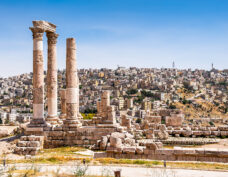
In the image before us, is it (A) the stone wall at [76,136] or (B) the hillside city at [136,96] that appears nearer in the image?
(A) the stone wall at [76,136]

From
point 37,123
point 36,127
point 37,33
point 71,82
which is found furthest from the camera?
point 71,82

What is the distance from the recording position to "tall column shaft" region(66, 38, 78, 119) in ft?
68.8

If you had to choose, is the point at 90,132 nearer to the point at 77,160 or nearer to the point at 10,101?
the point at 77,160

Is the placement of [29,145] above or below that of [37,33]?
below

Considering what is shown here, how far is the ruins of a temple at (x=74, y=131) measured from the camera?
15.4 m

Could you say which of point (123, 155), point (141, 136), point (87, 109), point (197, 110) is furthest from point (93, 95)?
point (123, 155)

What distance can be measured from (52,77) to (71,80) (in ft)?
8.24

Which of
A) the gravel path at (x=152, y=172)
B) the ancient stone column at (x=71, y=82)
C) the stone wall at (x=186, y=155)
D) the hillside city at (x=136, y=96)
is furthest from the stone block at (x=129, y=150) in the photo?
the hillside city at (x=136, y=96)

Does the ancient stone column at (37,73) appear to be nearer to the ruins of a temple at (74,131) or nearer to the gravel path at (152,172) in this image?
the ruins of a temple at (74,131)

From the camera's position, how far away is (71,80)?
69.8 ft

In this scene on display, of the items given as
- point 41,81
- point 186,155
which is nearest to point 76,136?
point 41,81

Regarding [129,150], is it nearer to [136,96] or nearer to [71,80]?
[71,80]

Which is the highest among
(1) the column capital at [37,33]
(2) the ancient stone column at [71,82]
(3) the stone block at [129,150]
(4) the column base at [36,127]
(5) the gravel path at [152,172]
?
(1) the column capital at [37,33]

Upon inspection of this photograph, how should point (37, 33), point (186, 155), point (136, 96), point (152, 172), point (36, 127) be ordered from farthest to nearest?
1. point (136, 96)
2. point (37, 33)
3. point (36, 127)
4. point (186, 155)
5. point (152, 172)
